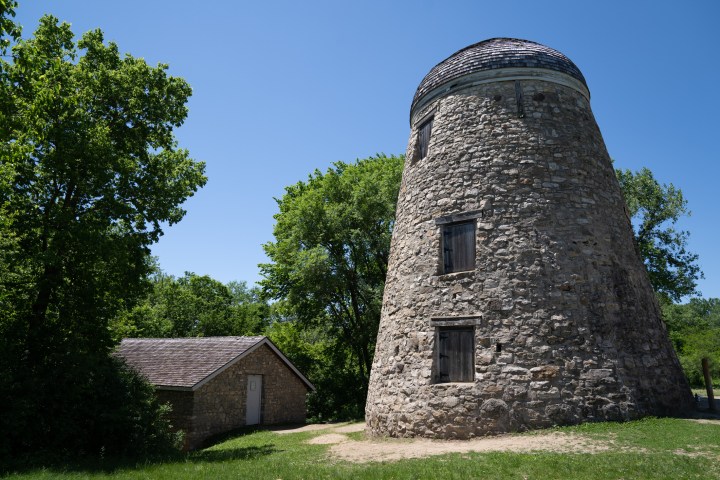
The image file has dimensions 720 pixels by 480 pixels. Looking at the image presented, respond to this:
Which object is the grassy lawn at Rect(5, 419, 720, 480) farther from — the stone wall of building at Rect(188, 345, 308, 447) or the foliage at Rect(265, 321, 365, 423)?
the foliage at Rect(265, 321, 365, 423)

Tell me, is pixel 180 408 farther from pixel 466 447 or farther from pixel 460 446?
pixel 466 447

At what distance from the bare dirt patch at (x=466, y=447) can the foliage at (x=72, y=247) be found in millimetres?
5959

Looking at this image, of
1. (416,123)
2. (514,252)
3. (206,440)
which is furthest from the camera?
(206,440)

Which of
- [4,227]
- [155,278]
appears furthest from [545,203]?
[155,278]

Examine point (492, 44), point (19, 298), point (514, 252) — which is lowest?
point (19, 298)

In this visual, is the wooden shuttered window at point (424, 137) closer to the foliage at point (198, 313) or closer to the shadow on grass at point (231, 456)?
the shadow on grass at point (231, 456)

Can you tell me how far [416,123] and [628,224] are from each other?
6671 millimetres

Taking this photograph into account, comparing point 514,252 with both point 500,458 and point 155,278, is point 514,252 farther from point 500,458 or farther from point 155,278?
point 155,278

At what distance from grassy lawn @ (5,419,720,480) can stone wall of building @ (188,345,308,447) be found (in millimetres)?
6787

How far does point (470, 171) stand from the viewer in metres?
12.5

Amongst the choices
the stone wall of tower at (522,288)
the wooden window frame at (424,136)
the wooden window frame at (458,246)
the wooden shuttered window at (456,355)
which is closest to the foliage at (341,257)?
the wooden window frame at (424,136)

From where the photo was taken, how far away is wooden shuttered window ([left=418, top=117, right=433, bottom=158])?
13961 millimetres

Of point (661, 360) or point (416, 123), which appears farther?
point (416, 123)

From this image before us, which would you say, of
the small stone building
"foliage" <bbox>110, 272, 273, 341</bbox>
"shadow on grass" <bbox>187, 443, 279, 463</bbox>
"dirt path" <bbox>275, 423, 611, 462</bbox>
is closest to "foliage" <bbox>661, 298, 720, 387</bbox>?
the small stone building
